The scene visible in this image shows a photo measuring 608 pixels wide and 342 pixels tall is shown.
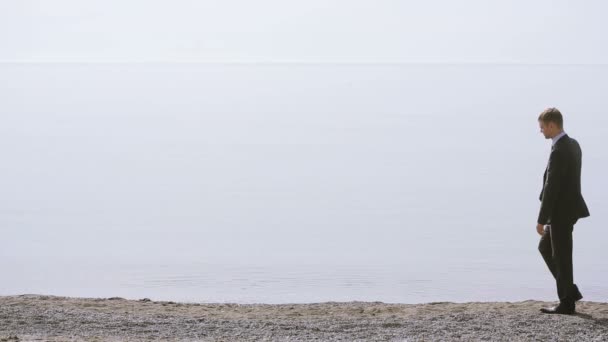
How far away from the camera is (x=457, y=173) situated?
123ft

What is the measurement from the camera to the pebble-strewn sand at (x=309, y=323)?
921 cm

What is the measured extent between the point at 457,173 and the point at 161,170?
9.98m

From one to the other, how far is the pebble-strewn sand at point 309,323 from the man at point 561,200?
0.97 ft

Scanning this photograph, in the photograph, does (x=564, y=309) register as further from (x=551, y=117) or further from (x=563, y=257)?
(x=551, y=117)

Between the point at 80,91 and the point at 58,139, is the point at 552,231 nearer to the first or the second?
the point at 58,139

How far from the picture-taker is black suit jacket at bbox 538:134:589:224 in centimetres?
967

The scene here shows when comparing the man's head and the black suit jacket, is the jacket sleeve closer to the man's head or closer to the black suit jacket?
the black suit jacket

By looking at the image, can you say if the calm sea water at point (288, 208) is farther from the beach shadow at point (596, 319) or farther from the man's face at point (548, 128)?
the man's face at point (548, 128)

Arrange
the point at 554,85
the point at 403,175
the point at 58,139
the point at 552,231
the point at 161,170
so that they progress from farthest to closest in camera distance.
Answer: the point at 554,85, the point at 58,139, the point at 161,170, the point at 403,175, the point at 552,231

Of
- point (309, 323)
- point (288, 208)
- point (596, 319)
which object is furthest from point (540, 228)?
point (288, 208)

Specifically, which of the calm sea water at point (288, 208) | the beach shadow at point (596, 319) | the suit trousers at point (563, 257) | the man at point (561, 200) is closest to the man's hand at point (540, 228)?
the man at point (561, 200)

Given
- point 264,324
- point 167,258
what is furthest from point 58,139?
point 264,324

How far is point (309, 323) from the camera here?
9.94 m

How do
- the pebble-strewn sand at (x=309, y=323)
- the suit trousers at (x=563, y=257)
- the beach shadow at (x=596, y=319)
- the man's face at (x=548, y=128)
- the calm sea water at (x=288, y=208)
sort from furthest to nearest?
the calm sea water at (x=288, y=208) < the suit trousers at (x=563, y=257) < the man's face at (x=548, y=128) < the beach shadow at (x=596, y=319) < the pebble-strewn sand at (x=309, y=323)
